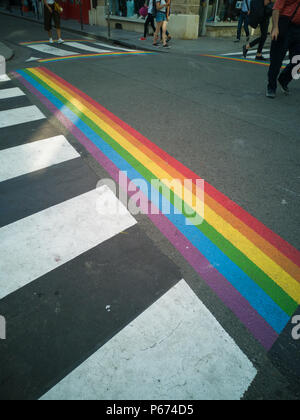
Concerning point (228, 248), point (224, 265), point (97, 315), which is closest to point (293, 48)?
point (228, 248)

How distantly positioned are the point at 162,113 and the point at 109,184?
232 cm

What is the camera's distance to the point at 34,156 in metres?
3.48

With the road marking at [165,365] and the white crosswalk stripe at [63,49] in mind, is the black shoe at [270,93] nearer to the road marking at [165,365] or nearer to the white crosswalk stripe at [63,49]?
the road marking at [165,365]

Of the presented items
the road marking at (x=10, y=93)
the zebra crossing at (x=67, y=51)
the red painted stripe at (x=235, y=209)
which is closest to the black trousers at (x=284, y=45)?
the red painted stripe at (x=235, y=209)

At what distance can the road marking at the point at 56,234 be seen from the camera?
2012mm

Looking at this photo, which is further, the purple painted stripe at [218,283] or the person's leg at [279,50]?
the person's leg at [279,50]

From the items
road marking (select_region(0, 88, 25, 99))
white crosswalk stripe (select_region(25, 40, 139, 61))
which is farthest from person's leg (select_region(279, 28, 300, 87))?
white crosswalk stripe (select_region(25, 40, 139, 61))

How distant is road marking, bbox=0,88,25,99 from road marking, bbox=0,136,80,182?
2.42 m

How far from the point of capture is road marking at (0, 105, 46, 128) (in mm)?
4391

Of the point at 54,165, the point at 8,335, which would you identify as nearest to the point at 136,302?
the point at 8,335

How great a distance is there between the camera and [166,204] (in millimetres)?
2699

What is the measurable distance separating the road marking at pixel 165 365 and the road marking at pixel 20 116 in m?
4.00

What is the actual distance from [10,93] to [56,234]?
4.64 m

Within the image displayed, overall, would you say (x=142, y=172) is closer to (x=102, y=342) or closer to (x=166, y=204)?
(x=166, y=204)
